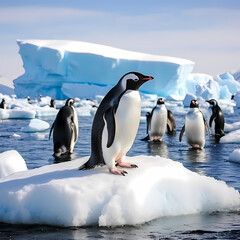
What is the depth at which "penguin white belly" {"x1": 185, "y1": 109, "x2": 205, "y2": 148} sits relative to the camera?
1092 cm

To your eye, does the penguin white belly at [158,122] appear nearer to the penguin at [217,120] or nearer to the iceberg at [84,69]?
the penguin at [217,120]

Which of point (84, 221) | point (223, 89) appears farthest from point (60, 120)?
point (223, 89)

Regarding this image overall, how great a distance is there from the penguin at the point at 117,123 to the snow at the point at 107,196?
13 centimetres

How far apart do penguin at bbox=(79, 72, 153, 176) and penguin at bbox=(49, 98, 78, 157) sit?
15.8ft

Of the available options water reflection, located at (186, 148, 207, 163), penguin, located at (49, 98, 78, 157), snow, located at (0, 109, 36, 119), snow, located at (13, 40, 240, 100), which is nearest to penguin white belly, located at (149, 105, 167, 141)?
water reflection, located at (186, 148, 207, 163)

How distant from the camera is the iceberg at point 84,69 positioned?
39625 mm

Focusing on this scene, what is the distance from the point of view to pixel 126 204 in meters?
4.43

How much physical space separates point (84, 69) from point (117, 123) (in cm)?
3591

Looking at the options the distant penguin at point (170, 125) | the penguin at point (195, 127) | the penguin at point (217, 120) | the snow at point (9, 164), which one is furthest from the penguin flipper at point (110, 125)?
the distant penguin at point (170, 125)

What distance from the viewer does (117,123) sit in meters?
5.02

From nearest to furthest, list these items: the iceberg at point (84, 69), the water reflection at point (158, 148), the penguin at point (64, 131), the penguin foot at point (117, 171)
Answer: the penguin foot at point (117, 171)
the penguin at point (64, 131)
the water reflection at point (158, 148)
the iceberg at point (84, 69)

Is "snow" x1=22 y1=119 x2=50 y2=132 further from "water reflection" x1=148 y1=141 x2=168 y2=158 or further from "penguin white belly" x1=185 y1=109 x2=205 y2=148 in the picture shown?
"penguin white belly" x1=185 y1=109 x2=205 y2=148

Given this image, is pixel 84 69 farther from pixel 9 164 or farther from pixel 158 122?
pixel 9 164

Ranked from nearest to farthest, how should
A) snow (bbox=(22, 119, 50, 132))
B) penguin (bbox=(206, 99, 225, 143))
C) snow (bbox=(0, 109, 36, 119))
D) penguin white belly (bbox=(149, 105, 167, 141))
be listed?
penguin white belly (bbox=(149, 105, 167, 141))
penguin (bbox=(206, 99, 225, 143))
snow (bbox=(22, 119, 50, 132))
snow (bbox=(0, 109, 36, 119))
